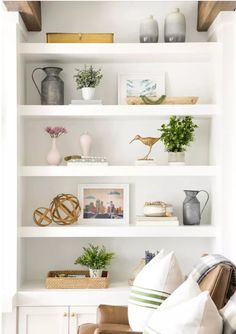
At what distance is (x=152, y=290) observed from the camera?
288 cm

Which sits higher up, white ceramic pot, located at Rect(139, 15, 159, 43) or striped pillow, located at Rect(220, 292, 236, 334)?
white ceramic pot, located at Rect(139, 15, 159, 43)

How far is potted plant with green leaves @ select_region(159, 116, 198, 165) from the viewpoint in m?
3.97

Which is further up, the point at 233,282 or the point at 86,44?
the point at 86,44

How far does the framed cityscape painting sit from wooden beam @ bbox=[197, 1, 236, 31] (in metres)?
1.21


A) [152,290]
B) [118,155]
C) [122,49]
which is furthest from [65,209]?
[152,290]

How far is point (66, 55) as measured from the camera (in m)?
4.00

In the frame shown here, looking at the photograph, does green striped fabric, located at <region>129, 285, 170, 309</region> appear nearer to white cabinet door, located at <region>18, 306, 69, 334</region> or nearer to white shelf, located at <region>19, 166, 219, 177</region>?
white cabinet door, located at <region>18, 306, 69, 334</region>

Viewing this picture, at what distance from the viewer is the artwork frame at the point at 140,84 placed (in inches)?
164

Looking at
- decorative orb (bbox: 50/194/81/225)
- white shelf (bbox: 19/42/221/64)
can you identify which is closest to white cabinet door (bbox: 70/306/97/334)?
decorative orb (bbox: 50/194/81/225)

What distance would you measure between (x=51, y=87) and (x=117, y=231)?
41.7 inches

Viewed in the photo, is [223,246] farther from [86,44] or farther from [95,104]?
[86,44]

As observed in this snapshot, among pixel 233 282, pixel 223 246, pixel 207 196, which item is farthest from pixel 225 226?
pixel 233 282

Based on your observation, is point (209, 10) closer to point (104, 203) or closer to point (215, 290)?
point (104, 203)

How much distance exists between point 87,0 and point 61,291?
1952mm
